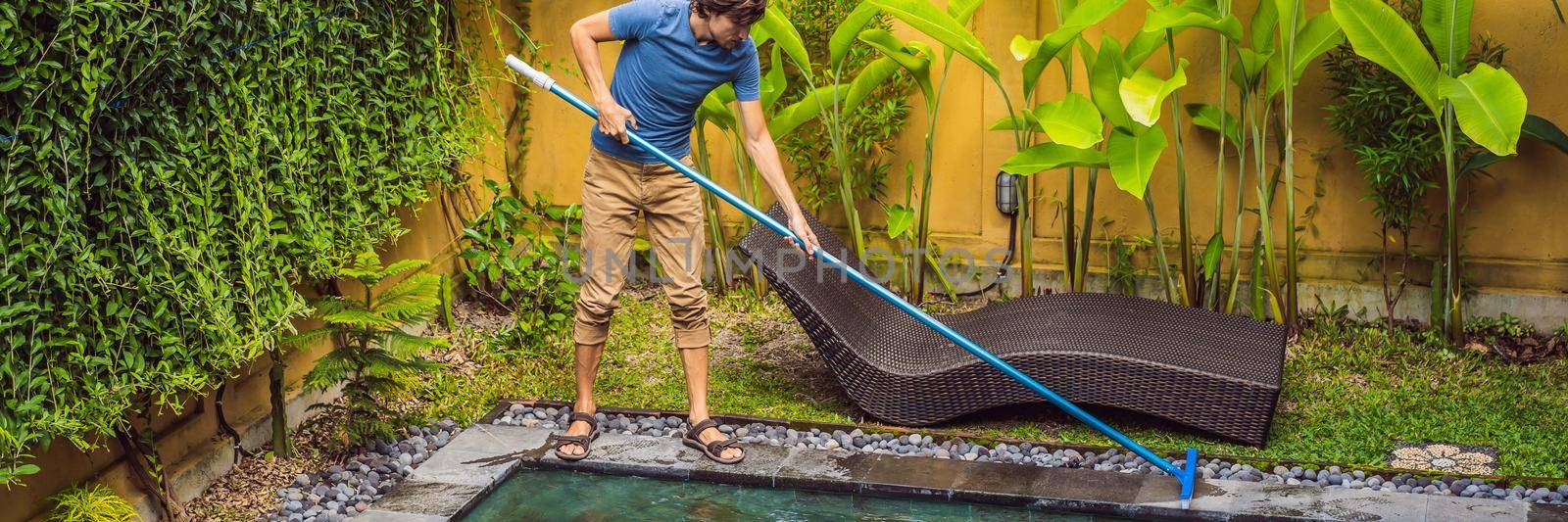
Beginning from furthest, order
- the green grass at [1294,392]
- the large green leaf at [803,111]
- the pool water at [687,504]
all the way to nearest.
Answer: the large green leaf at [803,111] → the green grass at [1294,392] → the pool water at [687,504]

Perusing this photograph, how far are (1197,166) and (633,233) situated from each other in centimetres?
279

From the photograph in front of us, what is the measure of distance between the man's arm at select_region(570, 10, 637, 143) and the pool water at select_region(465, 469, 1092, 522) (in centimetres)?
115

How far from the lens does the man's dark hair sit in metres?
3.89

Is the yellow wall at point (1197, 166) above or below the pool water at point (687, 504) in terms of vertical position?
above

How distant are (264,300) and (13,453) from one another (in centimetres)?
91

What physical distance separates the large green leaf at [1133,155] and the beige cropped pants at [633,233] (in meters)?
1.66

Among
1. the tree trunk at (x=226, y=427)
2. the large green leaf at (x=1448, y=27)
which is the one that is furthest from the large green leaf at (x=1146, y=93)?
the tree trunk at (x=226, y=427)

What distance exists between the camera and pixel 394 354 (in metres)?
4.50

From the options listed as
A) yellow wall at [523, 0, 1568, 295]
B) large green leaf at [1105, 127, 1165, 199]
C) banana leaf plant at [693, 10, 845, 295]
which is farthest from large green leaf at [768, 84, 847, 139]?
large green leaf at [1105, 127, 1165, 199]

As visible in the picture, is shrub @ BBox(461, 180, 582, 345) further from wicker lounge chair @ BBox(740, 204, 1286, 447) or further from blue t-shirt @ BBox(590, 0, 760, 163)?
blue t-shirt @ BBox(590, 0, 760, 163)

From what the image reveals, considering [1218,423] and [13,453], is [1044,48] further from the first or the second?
[13,453]

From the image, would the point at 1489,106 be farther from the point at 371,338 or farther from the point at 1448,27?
the point at 371,338

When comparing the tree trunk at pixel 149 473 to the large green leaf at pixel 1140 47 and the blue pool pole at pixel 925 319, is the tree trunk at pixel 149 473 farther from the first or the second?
the large green leaf at pixel 1140 47

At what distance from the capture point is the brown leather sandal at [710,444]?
4.44 m
